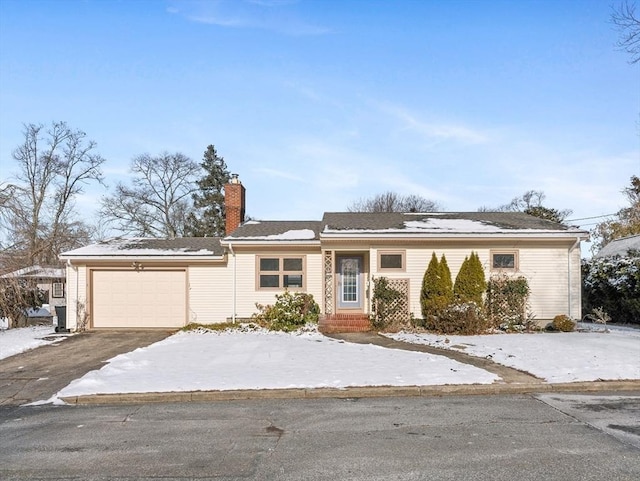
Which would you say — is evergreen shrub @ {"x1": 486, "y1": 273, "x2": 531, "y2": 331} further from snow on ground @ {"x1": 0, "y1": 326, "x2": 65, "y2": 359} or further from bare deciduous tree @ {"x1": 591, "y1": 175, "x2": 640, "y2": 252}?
bare deciduous tree @ {"x1": 591, "y1": 175, "x2": 640, "y2": 252}

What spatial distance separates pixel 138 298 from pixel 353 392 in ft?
36.5

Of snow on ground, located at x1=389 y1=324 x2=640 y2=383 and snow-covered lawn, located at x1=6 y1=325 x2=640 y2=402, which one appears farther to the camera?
snow on ground, located at x1=389 y1=324 x2=640 y2=383

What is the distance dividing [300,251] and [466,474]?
39.0 feet

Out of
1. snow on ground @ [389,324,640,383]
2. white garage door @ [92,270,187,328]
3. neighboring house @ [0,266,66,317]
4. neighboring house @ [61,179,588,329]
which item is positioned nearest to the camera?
snow on ground @ [389,324,640,383]

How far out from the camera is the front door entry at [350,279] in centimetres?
1591

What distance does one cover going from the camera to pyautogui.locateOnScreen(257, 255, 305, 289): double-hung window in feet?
52.0

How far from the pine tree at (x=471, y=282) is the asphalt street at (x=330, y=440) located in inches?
277

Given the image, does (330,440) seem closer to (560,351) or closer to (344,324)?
(560,351)

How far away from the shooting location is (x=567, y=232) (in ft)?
48.2

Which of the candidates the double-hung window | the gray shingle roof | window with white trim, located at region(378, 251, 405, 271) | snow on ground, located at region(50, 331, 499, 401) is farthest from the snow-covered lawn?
the gray shingle roof

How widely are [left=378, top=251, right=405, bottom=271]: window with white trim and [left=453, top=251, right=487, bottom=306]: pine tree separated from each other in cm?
182

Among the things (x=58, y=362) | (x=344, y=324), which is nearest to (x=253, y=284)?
(x=344, y=324)

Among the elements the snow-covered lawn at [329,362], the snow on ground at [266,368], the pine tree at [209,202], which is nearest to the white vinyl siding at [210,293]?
the snow-covered lawn at [329,362]

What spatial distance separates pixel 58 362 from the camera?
10.4 metres
